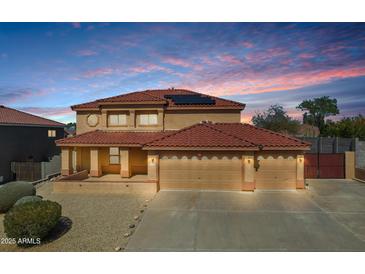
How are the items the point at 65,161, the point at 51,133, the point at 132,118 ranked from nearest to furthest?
the point at 65,161 < the point at 132,118 < the point at 51,133

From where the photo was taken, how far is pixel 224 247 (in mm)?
8320

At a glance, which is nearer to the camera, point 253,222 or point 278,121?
point 253,222

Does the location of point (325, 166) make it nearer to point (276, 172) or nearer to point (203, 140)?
point (276, 172)

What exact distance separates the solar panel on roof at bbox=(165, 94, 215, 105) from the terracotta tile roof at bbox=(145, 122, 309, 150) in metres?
3.64

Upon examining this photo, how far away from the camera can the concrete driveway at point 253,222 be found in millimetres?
8492

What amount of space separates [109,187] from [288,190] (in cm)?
1185

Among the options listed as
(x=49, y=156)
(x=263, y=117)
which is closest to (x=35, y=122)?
(x=49, y=156)

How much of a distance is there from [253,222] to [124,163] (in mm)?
11147

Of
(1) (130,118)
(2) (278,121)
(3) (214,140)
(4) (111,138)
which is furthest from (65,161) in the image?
(2) (278,121)

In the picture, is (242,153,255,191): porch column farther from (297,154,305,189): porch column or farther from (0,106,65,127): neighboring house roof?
(0,106,65,127): neighboring house roof

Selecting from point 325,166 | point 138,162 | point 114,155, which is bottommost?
point 325,166

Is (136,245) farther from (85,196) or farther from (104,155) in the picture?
(104,155)

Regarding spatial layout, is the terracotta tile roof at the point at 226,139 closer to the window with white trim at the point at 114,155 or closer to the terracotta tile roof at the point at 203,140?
the terracotta tile roof at the point at 203,140

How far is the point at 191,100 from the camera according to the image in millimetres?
20781
